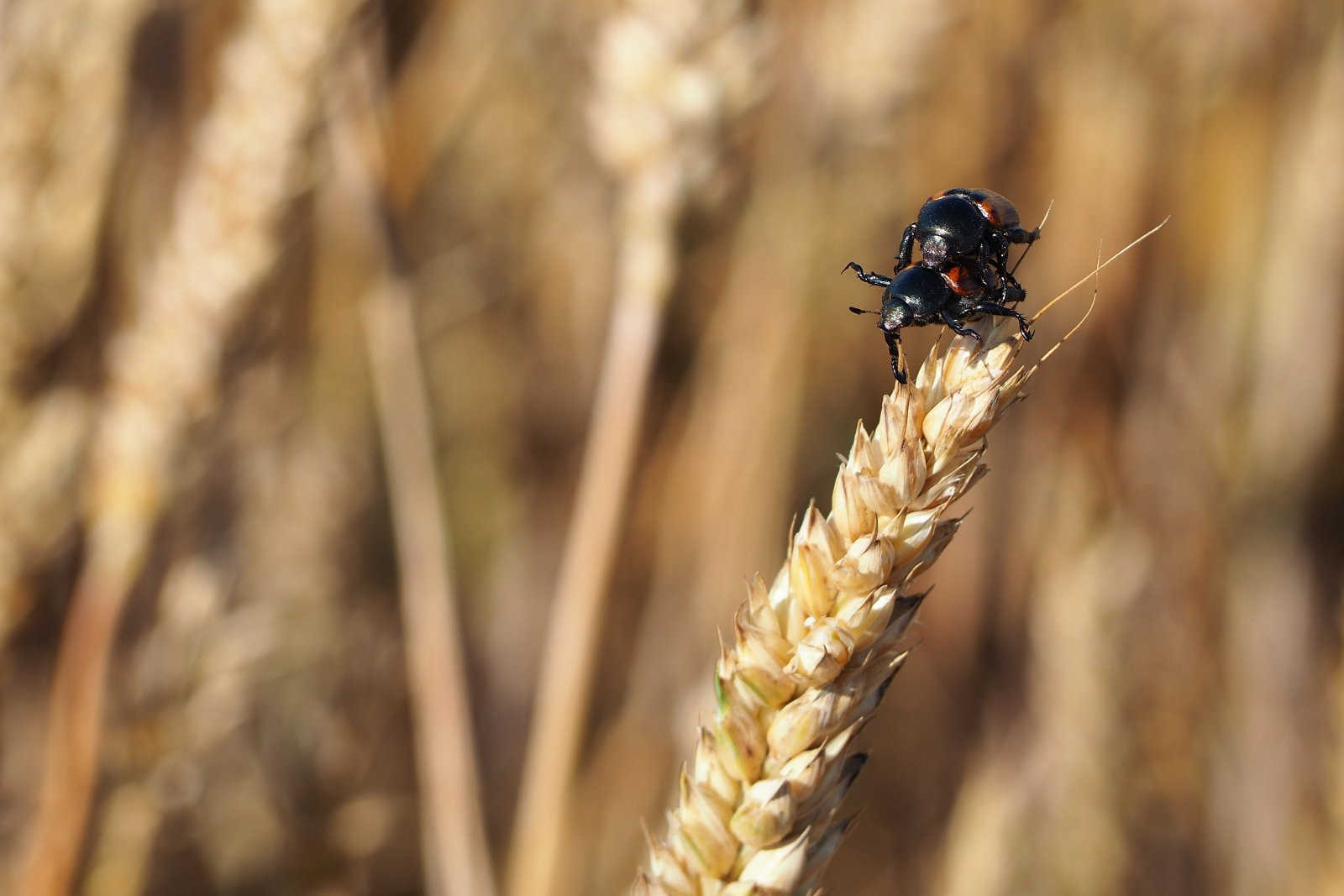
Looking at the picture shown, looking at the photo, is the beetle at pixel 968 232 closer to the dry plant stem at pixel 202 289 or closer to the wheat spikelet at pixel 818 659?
the wheat spikelet at pixel 818 659

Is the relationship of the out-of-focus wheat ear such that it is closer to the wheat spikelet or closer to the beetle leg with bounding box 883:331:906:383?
the beetle leg with bounding box 883:331:906:383

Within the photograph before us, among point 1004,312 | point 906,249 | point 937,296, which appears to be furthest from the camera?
point 906,249

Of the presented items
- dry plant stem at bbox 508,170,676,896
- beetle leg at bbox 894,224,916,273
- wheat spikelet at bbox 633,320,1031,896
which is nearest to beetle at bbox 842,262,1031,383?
beetle leg at bbox 894,224,916,273

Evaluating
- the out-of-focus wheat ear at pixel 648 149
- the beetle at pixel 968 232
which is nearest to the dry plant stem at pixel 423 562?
the out-of-focus wheat ear at pixel 648 149

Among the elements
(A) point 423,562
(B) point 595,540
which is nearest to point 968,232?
(B) point 595,540

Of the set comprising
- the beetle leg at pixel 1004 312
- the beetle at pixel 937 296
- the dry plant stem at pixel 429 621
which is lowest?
the beetle leg at pixel 1004 312

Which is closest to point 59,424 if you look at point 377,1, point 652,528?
point 377,1

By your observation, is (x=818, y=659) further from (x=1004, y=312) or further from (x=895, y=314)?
(x=895, y=314)
